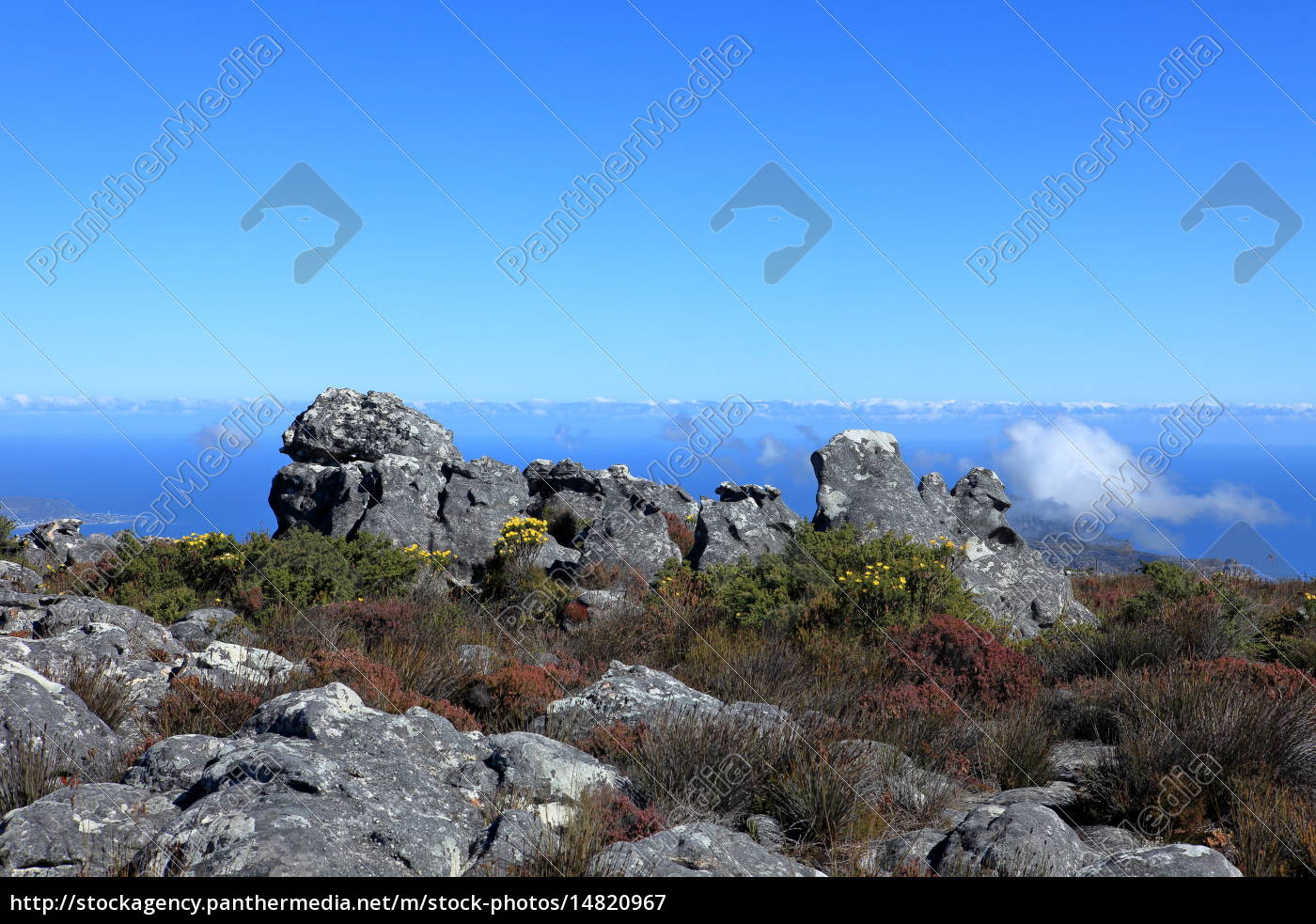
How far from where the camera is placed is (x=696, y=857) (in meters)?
4.65

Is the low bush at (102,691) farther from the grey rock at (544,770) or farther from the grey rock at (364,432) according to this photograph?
the grey rock at (364,432)

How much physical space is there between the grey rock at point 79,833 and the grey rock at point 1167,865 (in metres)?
Result: 5.21

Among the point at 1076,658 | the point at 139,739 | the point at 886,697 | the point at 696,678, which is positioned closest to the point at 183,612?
the point at 139,739

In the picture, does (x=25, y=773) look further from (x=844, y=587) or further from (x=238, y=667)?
(x=844, y=587)

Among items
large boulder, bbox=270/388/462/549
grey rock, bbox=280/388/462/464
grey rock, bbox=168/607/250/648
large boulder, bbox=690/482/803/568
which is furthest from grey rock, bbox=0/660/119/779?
grey rock, bbox=280/388/462/464

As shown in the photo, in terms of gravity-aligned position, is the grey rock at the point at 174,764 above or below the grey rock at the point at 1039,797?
below

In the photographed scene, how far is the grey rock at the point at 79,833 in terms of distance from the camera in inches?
169

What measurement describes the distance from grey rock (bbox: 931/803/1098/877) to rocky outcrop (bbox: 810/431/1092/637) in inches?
353

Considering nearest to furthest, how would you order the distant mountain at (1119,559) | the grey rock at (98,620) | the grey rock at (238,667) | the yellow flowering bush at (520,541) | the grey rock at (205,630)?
the grey rock at (238,667)
the grey rock at (98,620)
the grey rock at (205,630)
the yellow flowering bush at (520,541)
the distant mountain at (1119,559)

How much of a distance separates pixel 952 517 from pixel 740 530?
416cm

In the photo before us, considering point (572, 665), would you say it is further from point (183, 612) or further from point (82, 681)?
point (183, 612)

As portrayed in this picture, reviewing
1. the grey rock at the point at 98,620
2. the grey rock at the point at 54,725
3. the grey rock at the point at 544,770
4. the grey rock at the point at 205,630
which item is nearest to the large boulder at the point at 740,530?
the grey rock at the point at 205,630

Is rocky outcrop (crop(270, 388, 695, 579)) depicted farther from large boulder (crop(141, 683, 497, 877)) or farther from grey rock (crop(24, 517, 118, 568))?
large boulder (crop(141, 683, 497, 877))

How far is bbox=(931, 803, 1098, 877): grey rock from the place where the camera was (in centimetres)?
482
